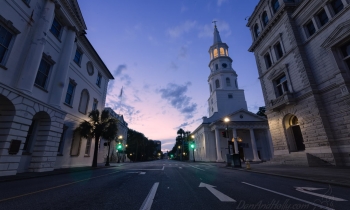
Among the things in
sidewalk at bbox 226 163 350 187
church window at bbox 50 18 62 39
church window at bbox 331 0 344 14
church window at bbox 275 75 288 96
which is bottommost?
sidewalk at bbox 226 163 350 187

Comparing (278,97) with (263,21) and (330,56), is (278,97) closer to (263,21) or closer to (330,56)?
(330,56)

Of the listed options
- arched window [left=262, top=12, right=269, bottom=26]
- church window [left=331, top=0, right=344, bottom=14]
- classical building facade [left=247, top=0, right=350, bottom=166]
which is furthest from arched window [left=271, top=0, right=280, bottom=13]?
church window [left=331, top=0, right=344, bottom=14]

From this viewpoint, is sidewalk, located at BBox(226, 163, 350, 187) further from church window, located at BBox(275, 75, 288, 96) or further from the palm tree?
the palm tree

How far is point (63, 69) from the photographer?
1499 centimetres

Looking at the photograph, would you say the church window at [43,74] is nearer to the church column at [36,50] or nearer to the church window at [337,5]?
the church column at [36,50]

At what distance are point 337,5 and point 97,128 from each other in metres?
27.4

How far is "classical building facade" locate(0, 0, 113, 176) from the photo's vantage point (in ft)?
33.7

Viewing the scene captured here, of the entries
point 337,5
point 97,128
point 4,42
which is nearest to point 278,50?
point 337,5

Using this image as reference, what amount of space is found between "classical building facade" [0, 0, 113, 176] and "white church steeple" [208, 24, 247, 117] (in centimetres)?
3448

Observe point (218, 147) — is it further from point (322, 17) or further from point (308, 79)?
point (322, 17)

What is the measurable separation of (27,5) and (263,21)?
90.4ft

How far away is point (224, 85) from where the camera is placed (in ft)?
147

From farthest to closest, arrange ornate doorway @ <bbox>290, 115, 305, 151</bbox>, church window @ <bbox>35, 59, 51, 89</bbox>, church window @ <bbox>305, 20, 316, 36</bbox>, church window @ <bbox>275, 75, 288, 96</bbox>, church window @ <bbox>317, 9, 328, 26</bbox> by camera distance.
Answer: church window @ <bbox>275, 75, 288, 96</bbox>, ornate doorway @ <bbox>290, 115, 305, 151</bbox>, church window @ <bbox>305, 20, 316, 36</bbox>, church window @ <bbox>317, 9, 328, 26</bbox>, church window @ <bbox>35, 59, 51, 89</bbox>

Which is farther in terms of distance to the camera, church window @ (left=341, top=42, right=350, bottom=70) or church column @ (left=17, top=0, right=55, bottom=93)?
church window @ (left=341, top=42, right=350, bottom=70)
